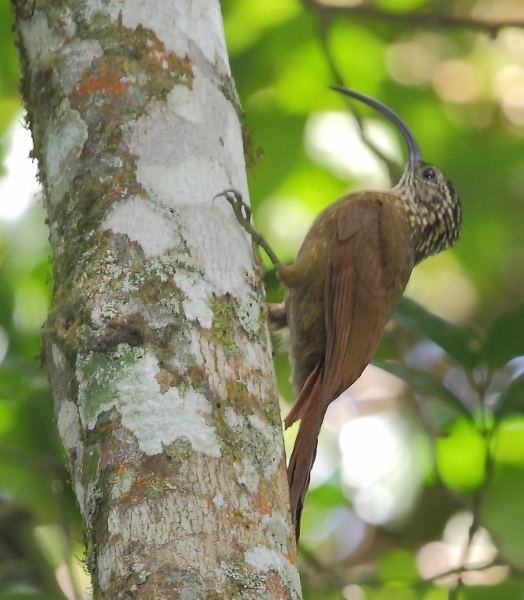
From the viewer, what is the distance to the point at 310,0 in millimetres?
4125

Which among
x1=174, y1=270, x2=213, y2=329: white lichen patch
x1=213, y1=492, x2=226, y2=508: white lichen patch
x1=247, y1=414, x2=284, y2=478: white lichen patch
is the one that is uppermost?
x1=174, y1=270, x2=213, y2=329: white lichen patch

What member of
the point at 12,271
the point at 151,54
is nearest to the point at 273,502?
the point at 151,54

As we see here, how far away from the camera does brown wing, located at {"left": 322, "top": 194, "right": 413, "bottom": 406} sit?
311cm

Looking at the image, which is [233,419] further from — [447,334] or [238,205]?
[447,334]

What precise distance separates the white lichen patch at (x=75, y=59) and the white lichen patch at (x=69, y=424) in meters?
0.69

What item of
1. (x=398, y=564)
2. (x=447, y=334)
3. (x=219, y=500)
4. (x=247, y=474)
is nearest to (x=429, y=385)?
(x=447, y=334)

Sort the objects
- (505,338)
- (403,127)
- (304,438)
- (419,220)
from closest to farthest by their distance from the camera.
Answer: (304,438)
(505,338)
(419,220)
(403,127)

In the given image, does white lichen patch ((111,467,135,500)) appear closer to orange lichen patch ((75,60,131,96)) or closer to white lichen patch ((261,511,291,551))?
white lichen patch ((261,511,291,551))

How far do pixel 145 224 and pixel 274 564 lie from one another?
27.4 inches

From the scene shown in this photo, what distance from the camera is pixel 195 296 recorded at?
2.00 meters

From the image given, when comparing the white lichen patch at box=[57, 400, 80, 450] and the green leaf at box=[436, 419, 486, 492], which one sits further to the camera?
the green leaf at box=[436, 419, 486, 492]

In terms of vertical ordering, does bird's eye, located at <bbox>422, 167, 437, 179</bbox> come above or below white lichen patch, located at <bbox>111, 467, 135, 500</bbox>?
above

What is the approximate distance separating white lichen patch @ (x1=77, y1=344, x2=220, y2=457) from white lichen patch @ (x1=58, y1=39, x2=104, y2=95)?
673 millimetres

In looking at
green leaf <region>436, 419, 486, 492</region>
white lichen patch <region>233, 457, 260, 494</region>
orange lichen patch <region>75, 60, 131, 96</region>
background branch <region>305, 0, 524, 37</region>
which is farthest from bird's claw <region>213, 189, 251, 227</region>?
background branch <region>305, 0, 524, 37</region>
